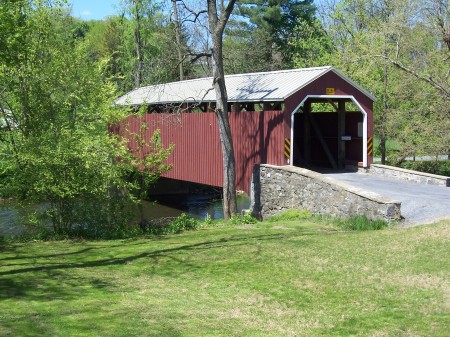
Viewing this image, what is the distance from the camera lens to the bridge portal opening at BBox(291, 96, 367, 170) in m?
18.0

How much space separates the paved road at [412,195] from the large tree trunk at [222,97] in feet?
10.1

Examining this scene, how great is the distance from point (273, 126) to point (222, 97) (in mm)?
1584

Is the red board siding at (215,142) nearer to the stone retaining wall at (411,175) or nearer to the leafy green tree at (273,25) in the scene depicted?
the stone retaining wall at (411,175)

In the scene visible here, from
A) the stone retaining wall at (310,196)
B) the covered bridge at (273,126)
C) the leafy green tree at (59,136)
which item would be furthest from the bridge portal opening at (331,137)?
the leafy green tree at (59,136)

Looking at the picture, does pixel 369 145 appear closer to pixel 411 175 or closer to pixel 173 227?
pixel 411 175

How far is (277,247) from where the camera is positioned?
380 inches

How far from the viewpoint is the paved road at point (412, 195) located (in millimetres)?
11672

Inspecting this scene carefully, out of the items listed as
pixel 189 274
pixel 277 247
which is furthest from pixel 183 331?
pixel 277 247

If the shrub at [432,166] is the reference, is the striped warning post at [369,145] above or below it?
above

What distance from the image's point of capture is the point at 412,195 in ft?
44.4

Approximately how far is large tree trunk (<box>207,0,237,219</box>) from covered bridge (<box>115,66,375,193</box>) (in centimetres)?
70

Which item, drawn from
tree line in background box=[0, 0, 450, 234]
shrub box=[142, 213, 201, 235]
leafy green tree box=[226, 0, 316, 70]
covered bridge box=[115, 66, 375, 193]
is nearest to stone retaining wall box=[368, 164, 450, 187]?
covered bridge box=[115, 66, 375, 193]

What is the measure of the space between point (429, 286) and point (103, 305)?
376 centimetres

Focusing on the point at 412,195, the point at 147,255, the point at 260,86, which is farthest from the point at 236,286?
the point at 260,86
